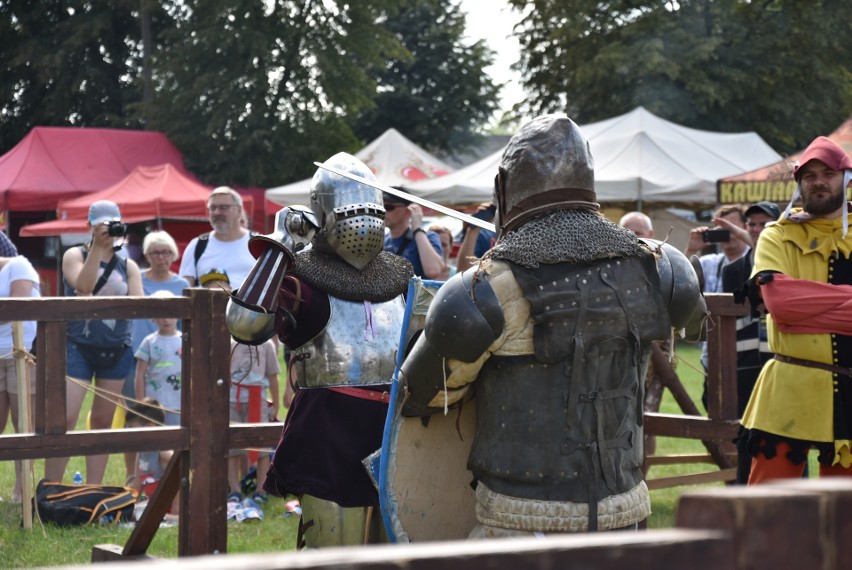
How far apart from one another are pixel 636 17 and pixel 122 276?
21555 mm

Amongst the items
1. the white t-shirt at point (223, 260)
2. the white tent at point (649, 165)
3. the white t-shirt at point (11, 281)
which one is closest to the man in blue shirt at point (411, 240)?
the white t-shirt at point (223, 260)

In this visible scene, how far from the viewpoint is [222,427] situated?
14.6ft

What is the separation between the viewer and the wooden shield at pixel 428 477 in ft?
10.4

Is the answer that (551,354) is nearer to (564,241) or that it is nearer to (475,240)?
(564,241)

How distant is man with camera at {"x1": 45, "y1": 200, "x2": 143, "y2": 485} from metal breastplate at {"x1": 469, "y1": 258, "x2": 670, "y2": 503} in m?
3.84

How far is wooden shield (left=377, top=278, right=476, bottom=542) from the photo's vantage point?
10.4 ft

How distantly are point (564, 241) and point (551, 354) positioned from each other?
28 cm

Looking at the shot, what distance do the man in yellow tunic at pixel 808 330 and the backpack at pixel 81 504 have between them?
345cm

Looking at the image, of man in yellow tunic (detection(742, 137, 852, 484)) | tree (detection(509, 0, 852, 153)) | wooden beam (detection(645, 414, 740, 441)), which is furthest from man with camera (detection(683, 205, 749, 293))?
tree (detection(509, 0, 852, 153))

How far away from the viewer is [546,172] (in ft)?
9.29

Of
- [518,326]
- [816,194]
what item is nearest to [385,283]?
[518,326]

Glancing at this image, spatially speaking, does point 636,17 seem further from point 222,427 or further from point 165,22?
point 222,427

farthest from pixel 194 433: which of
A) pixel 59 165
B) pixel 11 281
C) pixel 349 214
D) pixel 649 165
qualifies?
pixel 59 165

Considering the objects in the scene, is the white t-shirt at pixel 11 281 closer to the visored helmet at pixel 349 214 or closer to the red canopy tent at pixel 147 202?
the visored helmet at pixel 349 214
